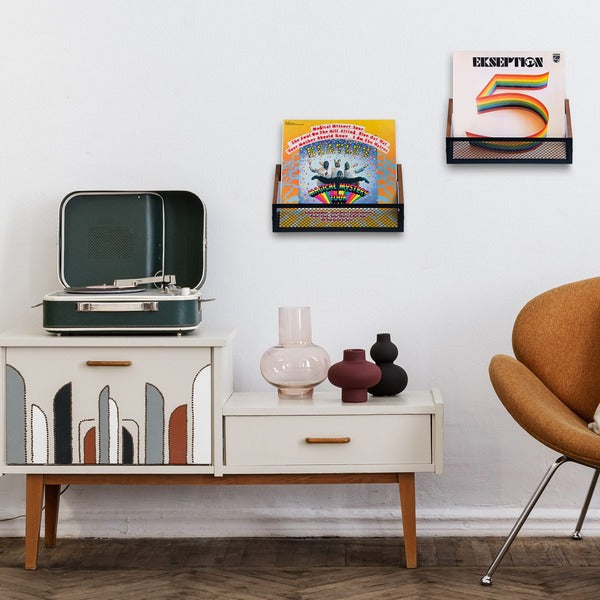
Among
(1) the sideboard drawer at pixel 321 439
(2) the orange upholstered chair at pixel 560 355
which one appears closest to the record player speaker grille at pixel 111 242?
(1) the sideboard drawer at pixel 321 439

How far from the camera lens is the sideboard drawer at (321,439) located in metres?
2.63

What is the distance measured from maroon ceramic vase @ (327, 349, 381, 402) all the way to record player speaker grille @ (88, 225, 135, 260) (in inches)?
31.7

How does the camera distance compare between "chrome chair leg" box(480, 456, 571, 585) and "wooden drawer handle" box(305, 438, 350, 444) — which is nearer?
"chrome chair leg" box(480, 456, 571, 585)

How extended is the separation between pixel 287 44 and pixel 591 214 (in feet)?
3.88

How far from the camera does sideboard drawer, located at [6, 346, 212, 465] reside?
264 cm

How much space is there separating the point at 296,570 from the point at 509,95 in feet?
5.57

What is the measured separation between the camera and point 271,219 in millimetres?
3047

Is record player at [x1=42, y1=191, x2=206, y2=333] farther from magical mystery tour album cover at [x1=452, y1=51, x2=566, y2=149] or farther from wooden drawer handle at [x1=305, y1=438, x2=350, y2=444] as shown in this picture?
magical mystery tour album cover at [x1=452, y1=51, x2=566, y2=149]

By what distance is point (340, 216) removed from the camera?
3016 mm

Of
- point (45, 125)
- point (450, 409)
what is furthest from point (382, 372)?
point (45, 125)

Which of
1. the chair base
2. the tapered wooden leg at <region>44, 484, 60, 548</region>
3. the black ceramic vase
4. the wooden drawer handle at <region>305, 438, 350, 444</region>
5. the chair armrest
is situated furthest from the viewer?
the tapered wooden leg at <region>44, 484, 60, 548</region>

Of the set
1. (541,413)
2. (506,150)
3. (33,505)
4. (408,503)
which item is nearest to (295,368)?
(408,503)

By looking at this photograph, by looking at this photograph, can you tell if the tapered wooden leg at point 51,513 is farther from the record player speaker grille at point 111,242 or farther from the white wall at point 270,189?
the record player speaker grille at point 111,242

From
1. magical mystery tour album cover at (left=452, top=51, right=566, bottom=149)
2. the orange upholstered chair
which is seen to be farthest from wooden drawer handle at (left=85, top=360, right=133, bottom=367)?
magical mystery tour album cover at (left=452, top=51, right=566, bottom=149)
